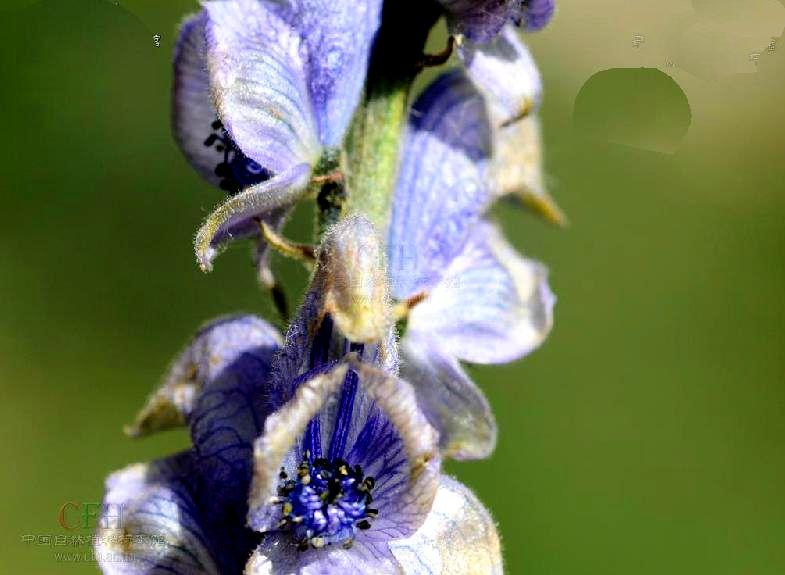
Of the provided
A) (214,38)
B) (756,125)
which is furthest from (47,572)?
(756,125)

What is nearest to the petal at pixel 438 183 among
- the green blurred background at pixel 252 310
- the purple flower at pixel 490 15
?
the purple flower at pixel 490 15

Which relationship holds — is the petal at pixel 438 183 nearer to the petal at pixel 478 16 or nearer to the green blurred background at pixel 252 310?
the petal at pixel 478 16

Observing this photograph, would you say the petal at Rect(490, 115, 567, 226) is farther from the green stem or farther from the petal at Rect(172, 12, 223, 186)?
the petal at Rect(172, 12, 223, 186)

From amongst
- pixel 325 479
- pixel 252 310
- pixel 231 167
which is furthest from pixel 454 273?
pixel 252 310

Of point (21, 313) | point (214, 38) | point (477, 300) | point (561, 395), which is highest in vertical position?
point (214, 38)

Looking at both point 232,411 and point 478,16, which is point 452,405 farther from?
point 478,16

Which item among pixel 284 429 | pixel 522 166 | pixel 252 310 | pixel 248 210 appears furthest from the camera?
pixel 252 310

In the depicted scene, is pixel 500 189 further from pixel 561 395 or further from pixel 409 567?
pixel 561 395
